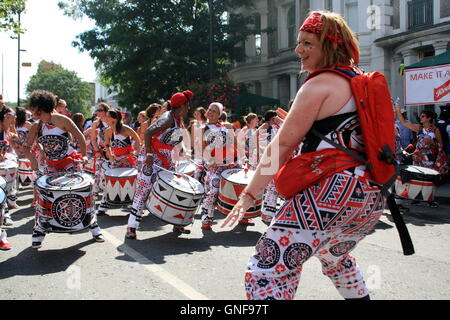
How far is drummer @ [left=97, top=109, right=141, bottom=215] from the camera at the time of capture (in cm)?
874

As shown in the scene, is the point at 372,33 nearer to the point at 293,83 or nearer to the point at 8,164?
the point at 293,83

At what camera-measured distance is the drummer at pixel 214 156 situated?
7609 mm

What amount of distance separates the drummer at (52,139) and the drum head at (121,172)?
164 cm

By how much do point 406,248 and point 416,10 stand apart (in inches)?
760

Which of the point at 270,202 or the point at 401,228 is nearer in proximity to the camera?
the point at 401,228

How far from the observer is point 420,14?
64.2ft

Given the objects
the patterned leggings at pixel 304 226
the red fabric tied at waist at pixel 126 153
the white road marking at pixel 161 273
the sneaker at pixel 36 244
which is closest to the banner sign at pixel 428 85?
the red fabric tied at waist at pixel 126 153

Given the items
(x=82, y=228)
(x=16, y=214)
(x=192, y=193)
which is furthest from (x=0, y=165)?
(x=192, y=193)

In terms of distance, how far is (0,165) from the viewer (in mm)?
8617

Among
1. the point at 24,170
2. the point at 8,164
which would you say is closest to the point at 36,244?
the point at 8,164

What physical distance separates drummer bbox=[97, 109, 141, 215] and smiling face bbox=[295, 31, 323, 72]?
634 cm

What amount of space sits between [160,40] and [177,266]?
21.6 m

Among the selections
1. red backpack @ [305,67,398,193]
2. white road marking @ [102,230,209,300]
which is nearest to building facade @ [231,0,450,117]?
white road marking @ [102,230,209,300]
